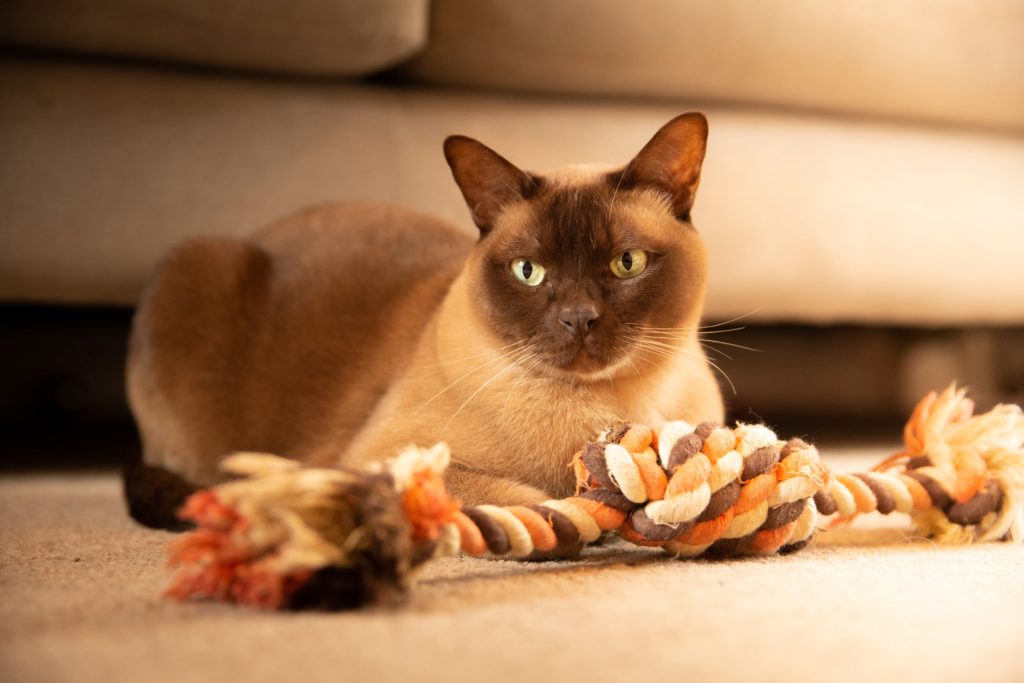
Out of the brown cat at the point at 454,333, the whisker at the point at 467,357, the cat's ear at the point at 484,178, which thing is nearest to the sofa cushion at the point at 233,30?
the brown cat at the point at 454,333

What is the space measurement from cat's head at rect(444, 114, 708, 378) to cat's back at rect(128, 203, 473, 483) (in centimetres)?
25

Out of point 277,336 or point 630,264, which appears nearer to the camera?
point 630,264

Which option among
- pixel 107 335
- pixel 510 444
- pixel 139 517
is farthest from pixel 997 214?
pixel 107 335

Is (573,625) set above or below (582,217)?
below

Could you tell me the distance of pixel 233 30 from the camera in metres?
1.65

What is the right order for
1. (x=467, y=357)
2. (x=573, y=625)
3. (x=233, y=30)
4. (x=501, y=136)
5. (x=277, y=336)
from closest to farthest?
(x=573, y=625) → (x=467, y=357) → (x=277, y=336) → (x=233, y=30) → (x=501, y=136)

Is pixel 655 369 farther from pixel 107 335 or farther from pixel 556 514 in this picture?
pixel 107 335

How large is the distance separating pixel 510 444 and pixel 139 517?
497 mm

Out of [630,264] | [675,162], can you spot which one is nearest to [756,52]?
[675,162]

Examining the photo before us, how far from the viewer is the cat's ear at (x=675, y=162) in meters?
1.12

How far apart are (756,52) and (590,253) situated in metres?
1.05

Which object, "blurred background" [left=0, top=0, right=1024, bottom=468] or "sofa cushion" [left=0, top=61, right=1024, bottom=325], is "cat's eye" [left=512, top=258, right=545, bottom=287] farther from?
"sofa cushion" [left=0, top=61, right=1024, bottom=325]

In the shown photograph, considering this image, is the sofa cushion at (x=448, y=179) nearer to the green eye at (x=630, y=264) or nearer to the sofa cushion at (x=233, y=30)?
the sofa cushion at (x=233, y=30)

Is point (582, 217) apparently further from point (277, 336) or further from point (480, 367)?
point (277, 336)
